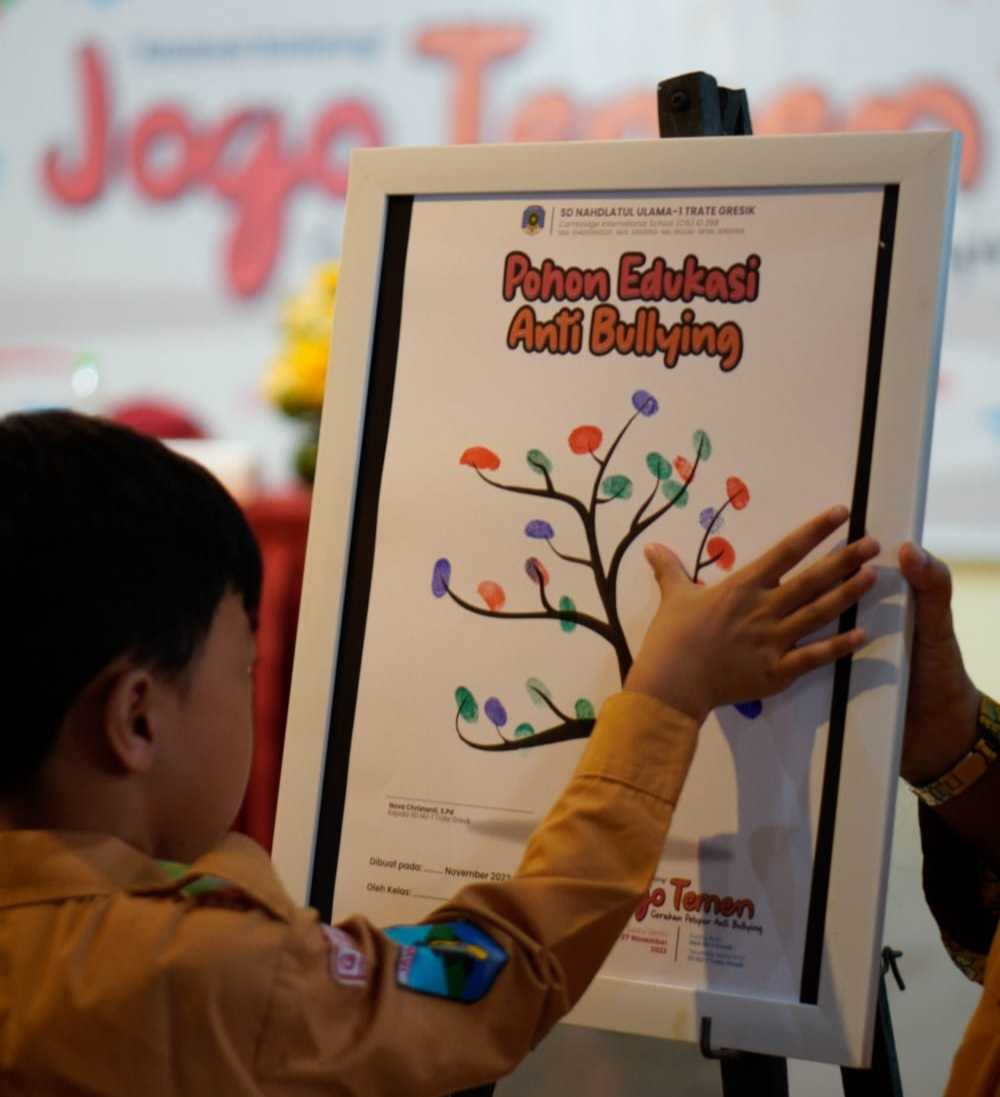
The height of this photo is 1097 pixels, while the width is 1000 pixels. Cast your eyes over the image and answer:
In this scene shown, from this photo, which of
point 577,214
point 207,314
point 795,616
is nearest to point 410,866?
point 795,616

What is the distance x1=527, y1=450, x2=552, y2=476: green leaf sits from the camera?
1.17m

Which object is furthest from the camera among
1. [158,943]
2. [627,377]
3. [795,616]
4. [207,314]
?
[207,314]

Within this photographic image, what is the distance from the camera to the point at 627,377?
3.79 feet

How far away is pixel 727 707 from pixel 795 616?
0.32 feet

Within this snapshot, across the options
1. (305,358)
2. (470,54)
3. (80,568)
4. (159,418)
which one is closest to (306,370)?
(305,358)

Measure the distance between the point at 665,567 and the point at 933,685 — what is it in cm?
24

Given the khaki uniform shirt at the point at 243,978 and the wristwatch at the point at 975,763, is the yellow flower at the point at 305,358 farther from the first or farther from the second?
the khaki uniform shirt at the point at 243,978

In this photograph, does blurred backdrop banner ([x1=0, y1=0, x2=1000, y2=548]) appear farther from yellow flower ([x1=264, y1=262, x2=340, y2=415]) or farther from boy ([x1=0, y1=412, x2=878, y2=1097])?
boy ([x1=0, y1=412, x2=878, y2=1097])

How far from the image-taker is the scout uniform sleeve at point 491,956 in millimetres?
833

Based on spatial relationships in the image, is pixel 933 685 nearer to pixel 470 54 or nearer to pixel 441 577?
pixel 441 577

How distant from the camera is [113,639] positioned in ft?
2.77

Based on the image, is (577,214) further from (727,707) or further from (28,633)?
(28,633)

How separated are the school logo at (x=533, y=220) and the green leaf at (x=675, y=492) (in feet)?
0.77

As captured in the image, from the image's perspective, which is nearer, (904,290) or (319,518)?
(904,290)
